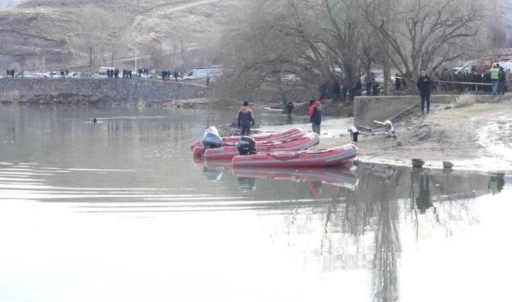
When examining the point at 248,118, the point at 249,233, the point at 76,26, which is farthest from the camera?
the point at 76,26

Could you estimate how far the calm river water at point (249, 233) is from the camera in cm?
1380

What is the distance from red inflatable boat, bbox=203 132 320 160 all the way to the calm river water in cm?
154

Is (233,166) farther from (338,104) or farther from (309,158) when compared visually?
(338,104)

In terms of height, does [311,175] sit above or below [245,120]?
below

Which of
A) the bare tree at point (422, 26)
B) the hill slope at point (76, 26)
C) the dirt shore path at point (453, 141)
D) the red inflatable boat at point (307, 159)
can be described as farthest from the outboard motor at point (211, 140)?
the hill slope at point (76, 26)

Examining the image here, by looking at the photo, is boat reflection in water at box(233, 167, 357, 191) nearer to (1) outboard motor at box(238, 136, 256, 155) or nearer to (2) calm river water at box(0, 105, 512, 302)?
(2) calm river water at box(0, 105, 512, 302)

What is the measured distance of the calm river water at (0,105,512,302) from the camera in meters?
13.8

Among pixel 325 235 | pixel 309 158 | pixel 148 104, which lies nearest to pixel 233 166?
pixel 309 158

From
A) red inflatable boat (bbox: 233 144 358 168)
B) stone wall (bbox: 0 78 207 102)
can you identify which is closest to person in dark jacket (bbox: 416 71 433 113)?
red inflatable boat (bbox: 233 144 358 168)

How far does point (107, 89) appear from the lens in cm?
9100

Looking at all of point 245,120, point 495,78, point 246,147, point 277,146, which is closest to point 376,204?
point 246,147

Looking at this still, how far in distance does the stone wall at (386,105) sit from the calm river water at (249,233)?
1035 cm

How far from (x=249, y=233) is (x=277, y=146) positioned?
13.8 meters

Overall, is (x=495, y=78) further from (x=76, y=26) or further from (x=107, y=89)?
(x=76, y=26)
